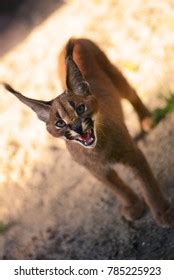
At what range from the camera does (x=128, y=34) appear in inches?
184

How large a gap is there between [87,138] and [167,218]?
0.74m

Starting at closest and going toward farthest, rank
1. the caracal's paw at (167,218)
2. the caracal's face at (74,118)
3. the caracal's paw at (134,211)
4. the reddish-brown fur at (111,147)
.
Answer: the caracal's face at (74,118) < the reddish-brown fur at (111,147) < the caracal's paw at (167,218) < the caracal's paw at (134,211)

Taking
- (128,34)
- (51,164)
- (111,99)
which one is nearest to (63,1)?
(128,34)

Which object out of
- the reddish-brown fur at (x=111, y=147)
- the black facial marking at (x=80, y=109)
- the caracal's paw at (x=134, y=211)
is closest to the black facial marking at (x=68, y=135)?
the black facial marking at (x=80, y=109)

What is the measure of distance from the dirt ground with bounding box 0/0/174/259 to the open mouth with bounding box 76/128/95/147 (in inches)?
28.6

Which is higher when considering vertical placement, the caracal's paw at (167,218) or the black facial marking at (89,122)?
the black facial marking at (89,122)

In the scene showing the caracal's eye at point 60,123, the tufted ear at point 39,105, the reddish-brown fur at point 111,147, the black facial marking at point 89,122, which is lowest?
the reddish-brown fur at point 111,147

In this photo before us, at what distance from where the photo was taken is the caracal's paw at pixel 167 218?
3484mm

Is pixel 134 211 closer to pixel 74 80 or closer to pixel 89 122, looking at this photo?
pixel 89 122

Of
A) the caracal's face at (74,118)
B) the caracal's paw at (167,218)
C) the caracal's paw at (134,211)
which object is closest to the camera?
the caracal's face at (74,118)

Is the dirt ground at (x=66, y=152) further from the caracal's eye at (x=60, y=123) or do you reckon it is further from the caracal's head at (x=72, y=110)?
the caracal's eye at (x=60, y=123)

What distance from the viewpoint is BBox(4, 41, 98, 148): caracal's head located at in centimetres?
296

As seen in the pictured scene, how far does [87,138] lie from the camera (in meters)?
3.05

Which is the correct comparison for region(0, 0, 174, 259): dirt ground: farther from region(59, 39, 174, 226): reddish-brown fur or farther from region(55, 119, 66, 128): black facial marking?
region(55, 119, 66, 128): black facial marking
